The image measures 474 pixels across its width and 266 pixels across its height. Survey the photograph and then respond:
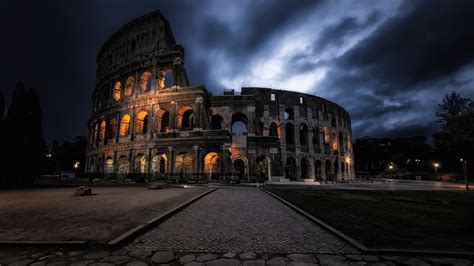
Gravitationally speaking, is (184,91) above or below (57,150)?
above

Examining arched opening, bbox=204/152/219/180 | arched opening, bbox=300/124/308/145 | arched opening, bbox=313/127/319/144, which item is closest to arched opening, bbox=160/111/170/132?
arched opening, bbox=204/152/219/180

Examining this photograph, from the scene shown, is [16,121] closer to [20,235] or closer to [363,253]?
[20,235]

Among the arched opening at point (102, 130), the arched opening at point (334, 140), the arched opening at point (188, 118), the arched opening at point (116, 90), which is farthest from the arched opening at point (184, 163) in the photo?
the arched opening at point (334, 140)

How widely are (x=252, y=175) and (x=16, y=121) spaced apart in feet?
77.3

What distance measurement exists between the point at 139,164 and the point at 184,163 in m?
6.94

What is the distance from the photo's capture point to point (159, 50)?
31984 millimetres

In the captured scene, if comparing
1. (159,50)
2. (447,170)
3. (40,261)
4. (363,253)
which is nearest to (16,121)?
(159,50)

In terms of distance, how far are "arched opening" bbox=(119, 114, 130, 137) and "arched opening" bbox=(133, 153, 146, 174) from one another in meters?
5.25

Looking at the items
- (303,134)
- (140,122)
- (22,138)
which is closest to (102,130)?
(140,122)

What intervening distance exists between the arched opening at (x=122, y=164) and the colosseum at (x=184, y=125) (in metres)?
0.15

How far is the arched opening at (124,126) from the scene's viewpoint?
3195 centimetres

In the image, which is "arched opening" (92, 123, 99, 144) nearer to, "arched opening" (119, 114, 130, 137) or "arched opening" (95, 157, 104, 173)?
"arched opening" (95, 157, 104, 173)

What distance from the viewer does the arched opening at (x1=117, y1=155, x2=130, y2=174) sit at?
30.0 m

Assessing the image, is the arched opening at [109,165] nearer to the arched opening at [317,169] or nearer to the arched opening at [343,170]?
the arched opening at [317,169]
